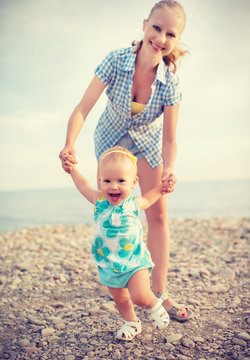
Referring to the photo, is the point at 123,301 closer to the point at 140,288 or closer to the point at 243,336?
the point at 140,288

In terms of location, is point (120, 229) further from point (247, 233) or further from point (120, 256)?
point (247, 233)

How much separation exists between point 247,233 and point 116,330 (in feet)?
14.3

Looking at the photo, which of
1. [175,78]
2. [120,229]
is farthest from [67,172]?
[175,78]

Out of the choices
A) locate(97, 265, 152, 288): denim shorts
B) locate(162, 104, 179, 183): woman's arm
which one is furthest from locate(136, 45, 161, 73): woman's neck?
locate(97, 265, 152, 288): denim shorts

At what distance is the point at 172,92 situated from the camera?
9.02ft

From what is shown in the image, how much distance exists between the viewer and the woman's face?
2.49m

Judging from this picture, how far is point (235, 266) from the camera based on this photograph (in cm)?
443

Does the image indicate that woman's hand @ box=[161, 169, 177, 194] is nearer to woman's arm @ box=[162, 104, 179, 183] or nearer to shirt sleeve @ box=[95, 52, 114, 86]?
woman's arm @ box=[162, 104, 179, 183]

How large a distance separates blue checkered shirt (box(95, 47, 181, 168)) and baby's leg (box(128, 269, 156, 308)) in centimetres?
115

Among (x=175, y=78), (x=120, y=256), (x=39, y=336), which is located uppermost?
(x=175, y=78)

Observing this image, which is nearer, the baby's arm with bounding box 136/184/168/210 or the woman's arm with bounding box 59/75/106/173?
the baby's arm with bounding box 136/184/168/210

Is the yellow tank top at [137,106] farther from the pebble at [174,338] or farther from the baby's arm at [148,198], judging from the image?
the pebble at [174,338]

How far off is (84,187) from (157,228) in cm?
104

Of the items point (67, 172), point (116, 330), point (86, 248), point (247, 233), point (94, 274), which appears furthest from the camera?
point (247, 233)
